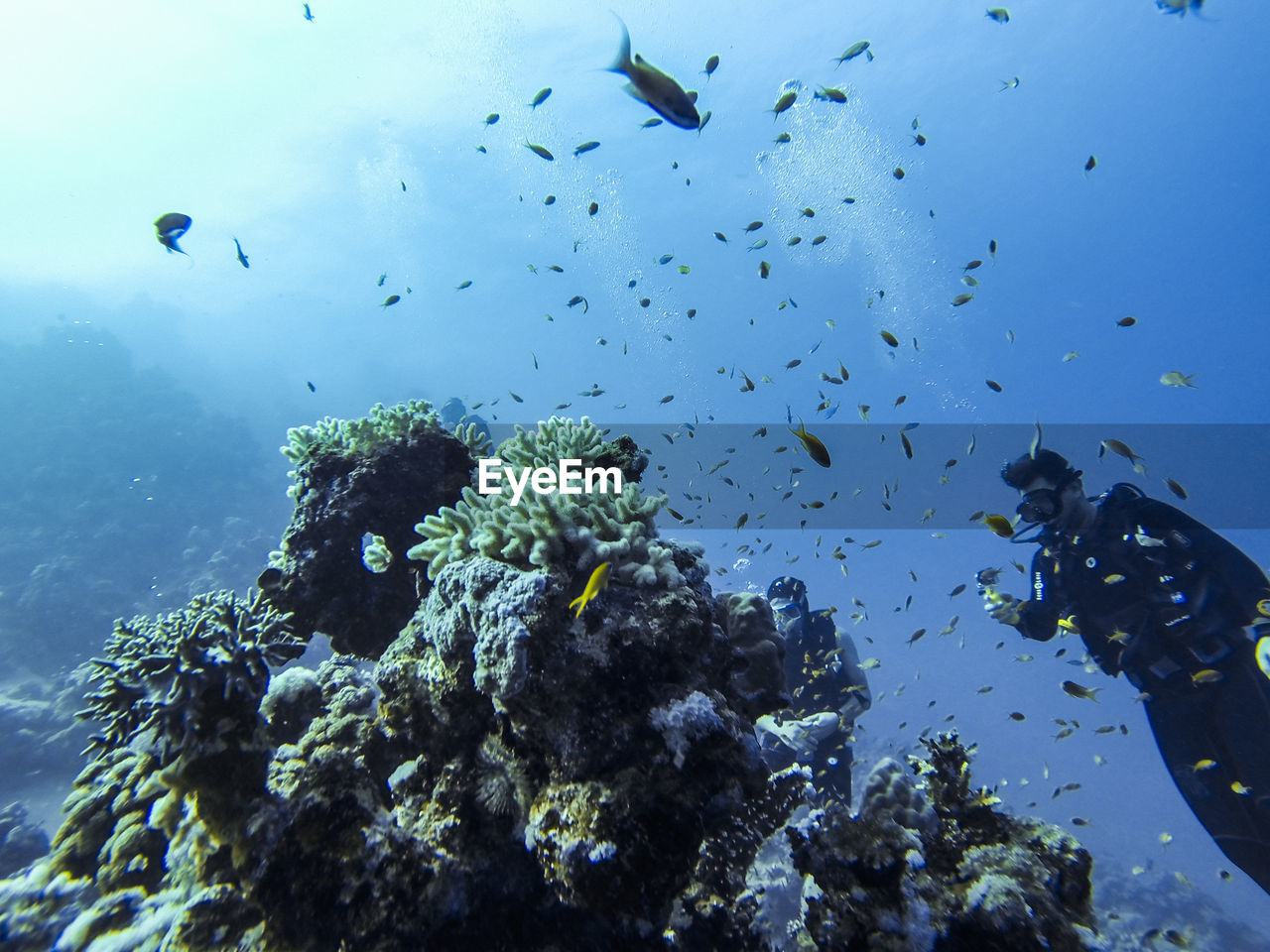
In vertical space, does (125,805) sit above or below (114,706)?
below

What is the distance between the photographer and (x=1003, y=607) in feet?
26.2

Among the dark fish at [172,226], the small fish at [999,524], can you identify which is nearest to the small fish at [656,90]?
the small fish at [999,524]

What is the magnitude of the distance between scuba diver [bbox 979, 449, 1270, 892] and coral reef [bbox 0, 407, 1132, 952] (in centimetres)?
675

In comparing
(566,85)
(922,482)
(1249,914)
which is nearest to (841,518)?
(922,482)

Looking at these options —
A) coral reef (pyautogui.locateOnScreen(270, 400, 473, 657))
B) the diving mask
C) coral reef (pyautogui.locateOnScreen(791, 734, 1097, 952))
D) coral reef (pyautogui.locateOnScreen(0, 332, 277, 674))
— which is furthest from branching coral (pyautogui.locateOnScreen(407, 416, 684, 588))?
coral reef (pyautogui.locateOnScreen(0, 332, 277, 674))

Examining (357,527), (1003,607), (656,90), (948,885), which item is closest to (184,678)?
(357,527)

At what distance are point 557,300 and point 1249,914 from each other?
4317 inches

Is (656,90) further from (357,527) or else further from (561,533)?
(357,527)

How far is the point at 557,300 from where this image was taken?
106000mm

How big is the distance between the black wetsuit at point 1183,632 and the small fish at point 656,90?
866 centimetres

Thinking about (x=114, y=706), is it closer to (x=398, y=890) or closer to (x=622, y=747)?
(x=398, y=890)

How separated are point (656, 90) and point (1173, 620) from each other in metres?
10.2

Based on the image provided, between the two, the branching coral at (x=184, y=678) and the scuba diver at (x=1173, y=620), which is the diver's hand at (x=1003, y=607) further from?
the branching coral at (x=184, y=678)

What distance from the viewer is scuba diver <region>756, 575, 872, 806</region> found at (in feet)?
29.1
